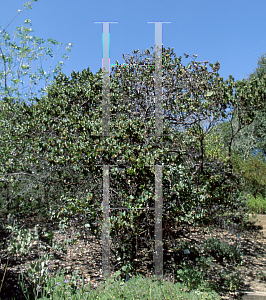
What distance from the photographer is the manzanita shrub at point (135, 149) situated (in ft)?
11.8

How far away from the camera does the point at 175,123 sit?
4.39m

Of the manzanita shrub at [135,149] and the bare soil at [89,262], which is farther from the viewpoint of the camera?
the bare soil at [89,262]

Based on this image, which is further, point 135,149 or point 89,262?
point 89,262

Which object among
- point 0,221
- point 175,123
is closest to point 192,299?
point 175,123

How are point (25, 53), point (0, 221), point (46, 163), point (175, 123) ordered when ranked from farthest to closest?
point (25, 53) → point (0, 221) → point (46, 163) → point (175, 123)

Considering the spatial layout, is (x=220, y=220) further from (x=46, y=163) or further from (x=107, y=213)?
(x=46, y=163)

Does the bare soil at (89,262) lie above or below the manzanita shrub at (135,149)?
below

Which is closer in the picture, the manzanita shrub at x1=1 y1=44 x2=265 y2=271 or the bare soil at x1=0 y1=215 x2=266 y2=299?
the manzanita shrub at x1=1 y1=44 x2=265 y2=271

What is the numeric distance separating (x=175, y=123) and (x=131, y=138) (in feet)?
3.22

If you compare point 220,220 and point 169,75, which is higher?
point 169,75

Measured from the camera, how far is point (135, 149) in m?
3.58

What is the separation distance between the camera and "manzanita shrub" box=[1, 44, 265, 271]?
3584mm

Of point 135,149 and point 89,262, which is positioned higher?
point 135,149

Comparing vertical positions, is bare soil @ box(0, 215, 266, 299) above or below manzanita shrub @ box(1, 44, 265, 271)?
below
